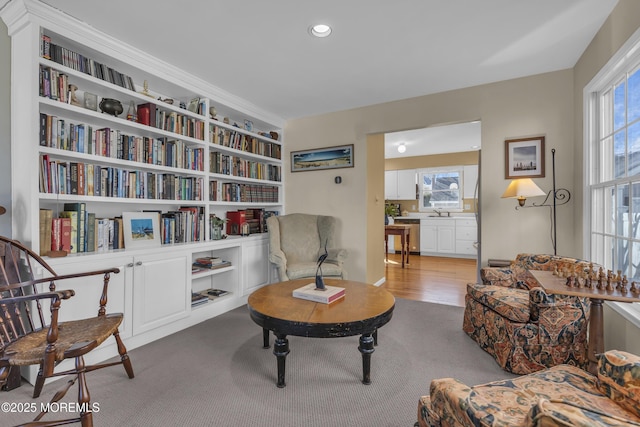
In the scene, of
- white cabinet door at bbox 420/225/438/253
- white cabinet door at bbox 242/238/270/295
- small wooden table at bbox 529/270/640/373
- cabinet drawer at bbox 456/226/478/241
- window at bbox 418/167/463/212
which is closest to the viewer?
small wooden table at bbox 529/270/640/373

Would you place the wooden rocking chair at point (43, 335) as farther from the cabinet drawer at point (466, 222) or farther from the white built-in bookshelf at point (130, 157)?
the cabinet drawer at point (466, 222)

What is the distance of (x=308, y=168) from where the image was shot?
4.15m

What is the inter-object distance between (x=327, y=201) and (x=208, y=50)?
87.9 inches

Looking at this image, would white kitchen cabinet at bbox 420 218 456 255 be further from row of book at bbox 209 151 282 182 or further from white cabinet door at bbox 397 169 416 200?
row of book at bbox 209 151 282 182

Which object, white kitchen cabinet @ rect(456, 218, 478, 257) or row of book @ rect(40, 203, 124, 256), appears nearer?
row of book @ rect(40, 203, 124, 256)

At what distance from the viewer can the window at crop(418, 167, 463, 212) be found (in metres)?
7.04

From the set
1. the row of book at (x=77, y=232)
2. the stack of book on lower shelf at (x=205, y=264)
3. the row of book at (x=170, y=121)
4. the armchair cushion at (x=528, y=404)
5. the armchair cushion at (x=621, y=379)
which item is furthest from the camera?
the stack of book on lower shelf at (x=205, y=264)

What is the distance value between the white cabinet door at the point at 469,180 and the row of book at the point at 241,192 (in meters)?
4.78

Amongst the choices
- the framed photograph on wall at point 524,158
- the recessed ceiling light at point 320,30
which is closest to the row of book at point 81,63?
the recessed ceiling light at point 320,30

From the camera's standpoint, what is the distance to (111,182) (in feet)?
7.75

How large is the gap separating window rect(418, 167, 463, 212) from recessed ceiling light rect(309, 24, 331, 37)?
5686 millimetres

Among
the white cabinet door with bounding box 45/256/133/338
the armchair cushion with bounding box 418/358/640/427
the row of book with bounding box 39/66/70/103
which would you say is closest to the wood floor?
the armchair cushion with bounding box 418/358/640/427

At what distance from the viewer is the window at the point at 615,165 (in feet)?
6.12

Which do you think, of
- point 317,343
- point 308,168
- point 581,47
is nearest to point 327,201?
point 308,168
